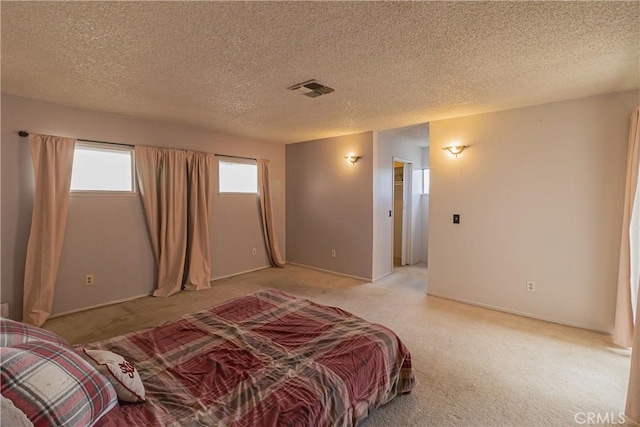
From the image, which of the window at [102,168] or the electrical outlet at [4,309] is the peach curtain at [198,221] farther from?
the electrical outlet at [4,309]

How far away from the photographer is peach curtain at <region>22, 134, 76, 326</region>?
3.11 m

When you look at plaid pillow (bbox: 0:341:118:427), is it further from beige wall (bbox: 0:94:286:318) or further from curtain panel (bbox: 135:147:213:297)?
curtain panel (bbox: 135:147:213:297)

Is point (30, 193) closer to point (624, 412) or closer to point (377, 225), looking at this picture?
point (377, 225)

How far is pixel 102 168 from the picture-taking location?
3.75 metres

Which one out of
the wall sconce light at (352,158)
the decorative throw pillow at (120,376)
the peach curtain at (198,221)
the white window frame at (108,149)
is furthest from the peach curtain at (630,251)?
the white window frame at (108,149)

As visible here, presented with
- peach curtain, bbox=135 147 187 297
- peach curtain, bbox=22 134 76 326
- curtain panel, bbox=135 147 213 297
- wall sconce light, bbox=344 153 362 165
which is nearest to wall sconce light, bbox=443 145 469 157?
wall sconce light, bbox=344 153 362 165

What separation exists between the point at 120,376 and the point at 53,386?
265 mm

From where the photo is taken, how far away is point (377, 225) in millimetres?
4824

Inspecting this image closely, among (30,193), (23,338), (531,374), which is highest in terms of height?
(30,193)

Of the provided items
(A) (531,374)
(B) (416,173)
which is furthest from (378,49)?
(B) (416,173)

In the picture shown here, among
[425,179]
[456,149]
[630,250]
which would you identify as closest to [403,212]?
[425,179]

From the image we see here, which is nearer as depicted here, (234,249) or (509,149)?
(509,149)

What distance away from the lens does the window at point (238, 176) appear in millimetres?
4973

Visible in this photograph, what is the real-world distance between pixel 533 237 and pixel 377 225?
2095mm
